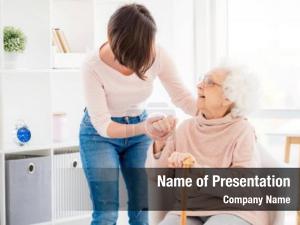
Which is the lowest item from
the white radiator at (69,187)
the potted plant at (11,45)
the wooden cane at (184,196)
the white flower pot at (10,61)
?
the white radiator at (69,187)

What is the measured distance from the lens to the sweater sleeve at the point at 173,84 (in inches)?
96.0

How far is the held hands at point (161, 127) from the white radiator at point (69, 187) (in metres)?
1.22

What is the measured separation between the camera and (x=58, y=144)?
321 cm

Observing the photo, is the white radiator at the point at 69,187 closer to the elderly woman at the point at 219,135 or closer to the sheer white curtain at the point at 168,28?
the sheer white curtain at the point at 168,28

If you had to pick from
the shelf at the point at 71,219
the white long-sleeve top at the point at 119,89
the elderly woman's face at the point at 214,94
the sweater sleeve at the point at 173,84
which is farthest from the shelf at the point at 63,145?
the elderly woman's face at the point at 214,94

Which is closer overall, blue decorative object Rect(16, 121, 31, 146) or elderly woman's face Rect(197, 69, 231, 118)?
elderly woman's face Rect(197, 69, 231, 118)

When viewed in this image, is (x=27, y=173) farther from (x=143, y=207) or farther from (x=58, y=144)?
(x=143, y=207)

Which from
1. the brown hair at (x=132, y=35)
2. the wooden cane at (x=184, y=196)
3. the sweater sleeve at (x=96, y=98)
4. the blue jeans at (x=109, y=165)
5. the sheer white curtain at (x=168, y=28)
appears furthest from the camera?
the sheer white curtain at (x=168, y=28)

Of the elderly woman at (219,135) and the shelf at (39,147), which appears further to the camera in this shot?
the shelf at (39,147)

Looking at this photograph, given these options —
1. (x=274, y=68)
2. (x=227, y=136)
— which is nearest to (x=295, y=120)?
(x=274, y=68)

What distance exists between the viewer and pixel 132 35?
2.28m

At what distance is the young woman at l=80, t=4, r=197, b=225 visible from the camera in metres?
2.30

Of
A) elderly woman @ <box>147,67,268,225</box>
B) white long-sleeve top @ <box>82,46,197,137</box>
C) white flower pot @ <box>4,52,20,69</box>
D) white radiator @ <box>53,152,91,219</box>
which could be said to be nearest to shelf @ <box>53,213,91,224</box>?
white radiator @ <box>53,152,91,219</box>

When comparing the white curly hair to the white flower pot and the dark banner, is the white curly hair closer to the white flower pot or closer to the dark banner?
the dark banner
